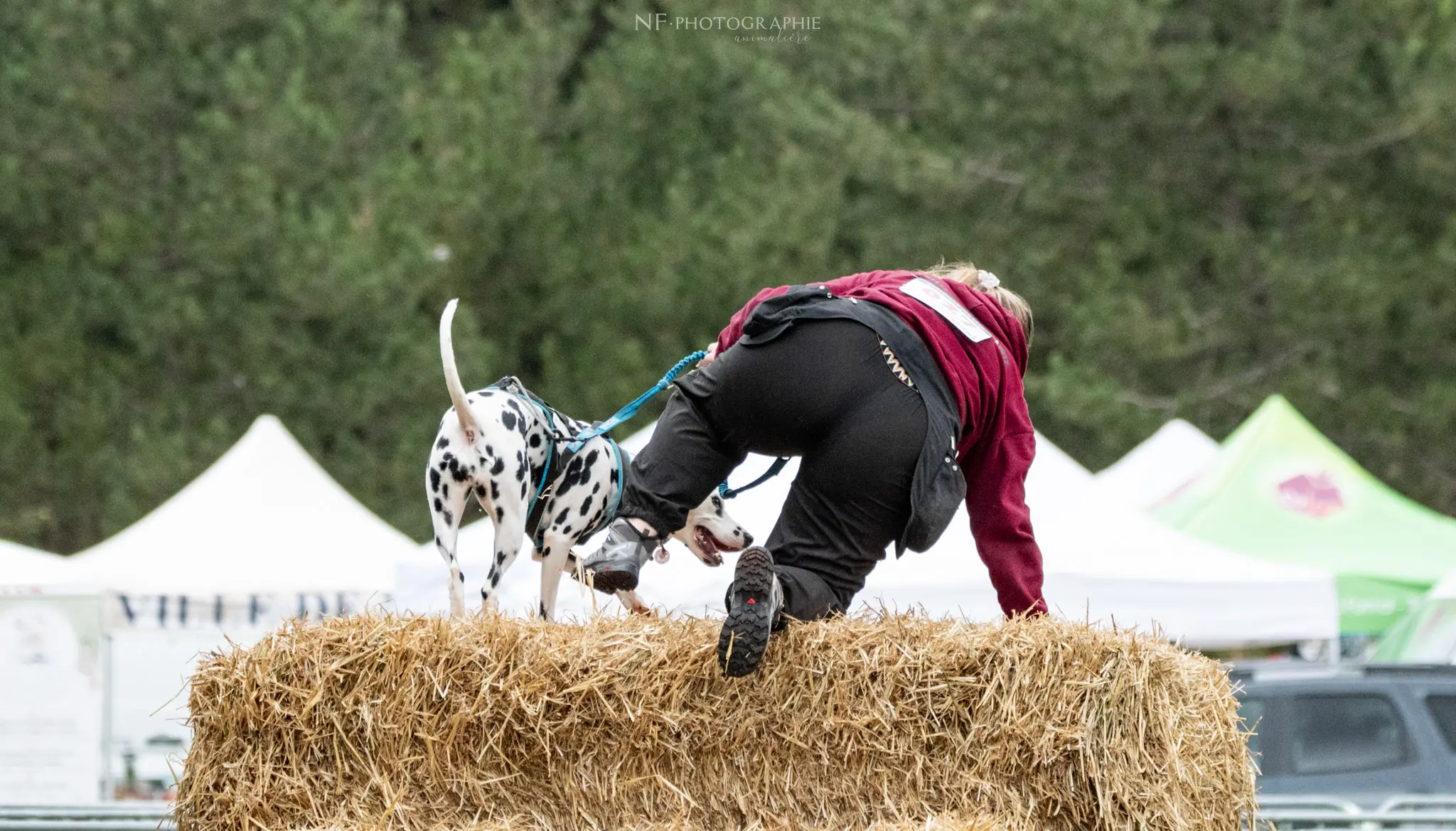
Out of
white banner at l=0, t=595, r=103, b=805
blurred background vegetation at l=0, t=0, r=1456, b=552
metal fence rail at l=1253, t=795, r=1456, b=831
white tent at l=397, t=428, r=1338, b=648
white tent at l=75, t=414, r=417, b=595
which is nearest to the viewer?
metal fence rail at l=1253, t=795, r=1456, b=831

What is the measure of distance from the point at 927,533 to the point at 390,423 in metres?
16.1

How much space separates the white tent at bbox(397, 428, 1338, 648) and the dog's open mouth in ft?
12.4

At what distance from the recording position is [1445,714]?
334 inches

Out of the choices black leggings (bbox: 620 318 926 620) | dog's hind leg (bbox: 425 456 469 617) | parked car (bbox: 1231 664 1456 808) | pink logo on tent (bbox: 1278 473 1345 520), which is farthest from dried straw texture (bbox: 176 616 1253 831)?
pink logo on tent (bbox: 1278 473 1345 520)

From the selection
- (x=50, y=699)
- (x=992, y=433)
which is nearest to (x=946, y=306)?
(x=992, y=433)

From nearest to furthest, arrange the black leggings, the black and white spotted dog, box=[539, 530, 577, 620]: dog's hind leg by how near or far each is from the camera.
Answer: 1. the black leggings
2. the black and white spotted dog
3. box=[539, 530, 577, 620]: dog's hind leg

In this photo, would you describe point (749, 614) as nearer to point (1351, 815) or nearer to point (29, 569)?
point (1351, 815)

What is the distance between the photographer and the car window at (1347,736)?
8508 millimetres

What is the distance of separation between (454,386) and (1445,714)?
6.47 m

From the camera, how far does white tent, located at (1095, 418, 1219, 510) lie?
48.3 ft

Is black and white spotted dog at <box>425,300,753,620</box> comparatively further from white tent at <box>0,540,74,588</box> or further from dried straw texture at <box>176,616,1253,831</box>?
white tent at <box>0,540,74,588</box>

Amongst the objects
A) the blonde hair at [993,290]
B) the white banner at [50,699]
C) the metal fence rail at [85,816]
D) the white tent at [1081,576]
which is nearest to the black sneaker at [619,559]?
the blonde hair at [993,290]

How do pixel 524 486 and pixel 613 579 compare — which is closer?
pixel 613 579

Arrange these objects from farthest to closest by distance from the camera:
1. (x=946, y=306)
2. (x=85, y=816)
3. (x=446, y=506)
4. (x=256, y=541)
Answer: (x=256, y=541) < (x=85, y=816) < (x=446, y=506) < (x=946, y=306)
